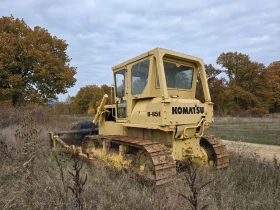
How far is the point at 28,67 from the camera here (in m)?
20.6

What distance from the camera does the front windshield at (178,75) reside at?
19.0 ft

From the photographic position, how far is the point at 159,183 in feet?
14.6

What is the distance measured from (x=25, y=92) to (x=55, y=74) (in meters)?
2.92

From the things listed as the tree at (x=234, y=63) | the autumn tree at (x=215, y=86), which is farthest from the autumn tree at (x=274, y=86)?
the autumn tree at (x=215, y=86)

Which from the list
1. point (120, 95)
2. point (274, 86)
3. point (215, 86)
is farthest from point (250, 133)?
point (274, 86)

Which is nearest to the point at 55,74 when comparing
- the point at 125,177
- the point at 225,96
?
the point at 125,177

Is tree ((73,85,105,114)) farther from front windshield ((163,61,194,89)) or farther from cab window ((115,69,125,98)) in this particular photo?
front windshield ((163,61,194,89))

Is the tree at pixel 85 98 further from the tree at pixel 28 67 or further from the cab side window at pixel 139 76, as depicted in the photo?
the cab side window at pixel 139 76

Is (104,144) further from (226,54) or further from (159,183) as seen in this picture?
(226,54)

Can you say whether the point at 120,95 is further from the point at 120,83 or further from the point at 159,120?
the point at 159,120

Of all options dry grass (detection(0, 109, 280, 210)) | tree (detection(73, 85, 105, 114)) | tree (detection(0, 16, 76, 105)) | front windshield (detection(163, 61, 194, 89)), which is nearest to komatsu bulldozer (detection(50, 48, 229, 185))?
front windshield (detection(163, 61, 194, 89))

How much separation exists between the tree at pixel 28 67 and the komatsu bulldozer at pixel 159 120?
15575 millimetres

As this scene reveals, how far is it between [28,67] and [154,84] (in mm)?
18035

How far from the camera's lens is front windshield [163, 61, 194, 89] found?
5.78 meters
